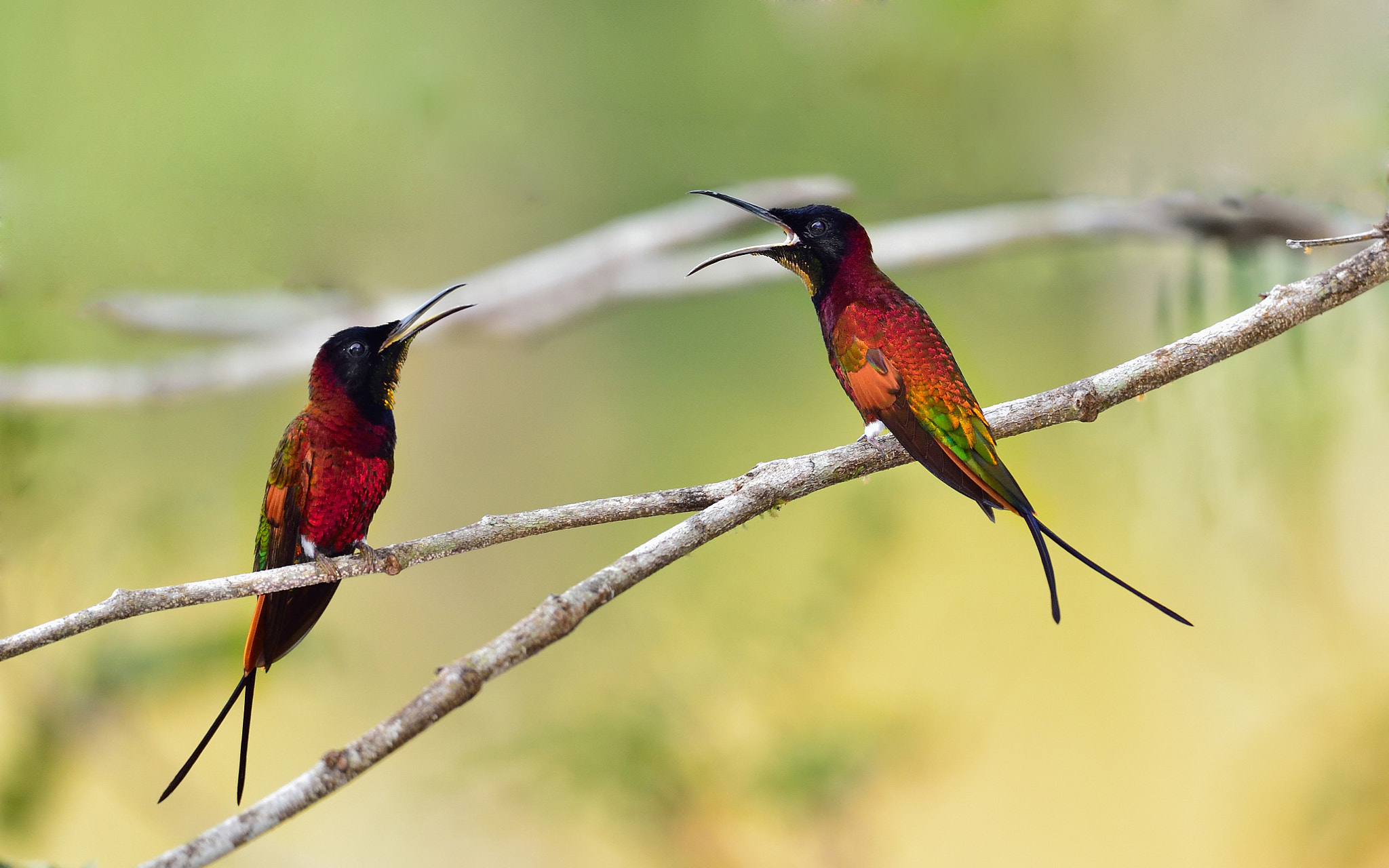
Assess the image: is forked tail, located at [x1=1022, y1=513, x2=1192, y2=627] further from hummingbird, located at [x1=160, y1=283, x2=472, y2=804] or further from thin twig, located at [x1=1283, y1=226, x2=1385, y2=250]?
hummingbird, located at [x1=160, y1=283, x2=472, y2=804]

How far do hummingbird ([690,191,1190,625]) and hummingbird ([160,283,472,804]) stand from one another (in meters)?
0.35

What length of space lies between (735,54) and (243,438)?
83.7 inches

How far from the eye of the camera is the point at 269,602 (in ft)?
3.00

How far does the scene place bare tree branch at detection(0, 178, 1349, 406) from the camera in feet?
7.93

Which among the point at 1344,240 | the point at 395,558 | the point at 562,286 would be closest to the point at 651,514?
the point at 395,558

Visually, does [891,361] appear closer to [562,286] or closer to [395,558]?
[395,558]

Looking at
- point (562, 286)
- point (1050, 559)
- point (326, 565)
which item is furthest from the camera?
point (562, 286)

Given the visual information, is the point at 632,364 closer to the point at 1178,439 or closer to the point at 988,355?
the point at 988,355

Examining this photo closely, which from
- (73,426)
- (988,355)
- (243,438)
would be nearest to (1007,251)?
(988,355)

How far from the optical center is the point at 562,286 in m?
2.85

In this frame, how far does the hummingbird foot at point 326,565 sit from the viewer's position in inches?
33.9

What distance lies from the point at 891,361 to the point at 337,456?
1.76 feet

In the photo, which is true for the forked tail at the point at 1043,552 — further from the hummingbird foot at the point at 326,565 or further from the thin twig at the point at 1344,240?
the hummingbird foot at the point at 326,565

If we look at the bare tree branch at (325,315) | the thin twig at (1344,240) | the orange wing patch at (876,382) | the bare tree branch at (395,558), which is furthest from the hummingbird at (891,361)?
the bare tree branch at (325,315)
